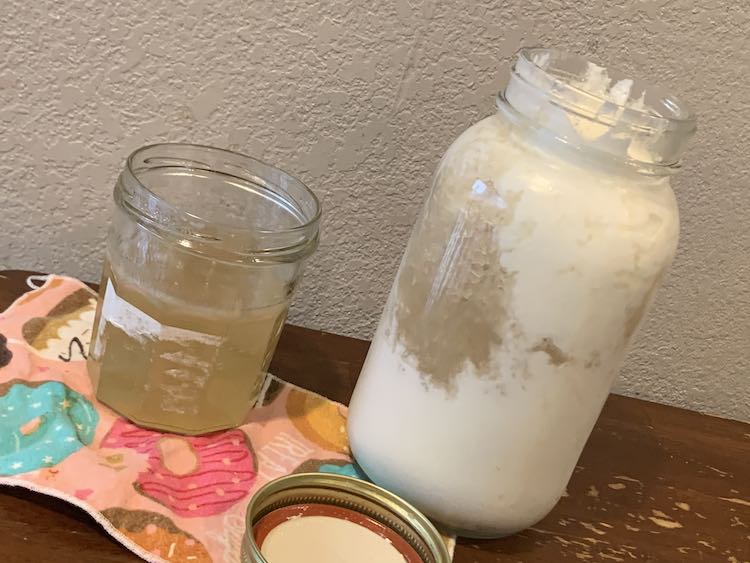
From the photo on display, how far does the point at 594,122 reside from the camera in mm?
398

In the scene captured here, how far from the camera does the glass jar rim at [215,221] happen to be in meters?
0.45

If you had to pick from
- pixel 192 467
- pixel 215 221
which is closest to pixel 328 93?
pixel 215 221

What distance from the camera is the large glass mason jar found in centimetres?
40

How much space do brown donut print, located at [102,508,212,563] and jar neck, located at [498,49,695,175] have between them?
0.89 ft

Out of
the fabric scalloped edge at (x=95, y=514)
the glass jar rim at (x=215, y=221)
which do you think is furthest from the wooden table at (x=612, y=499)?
the glass jar rim at (x=215, y=221)

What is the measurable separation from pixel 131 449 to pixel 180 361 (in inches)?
2.2

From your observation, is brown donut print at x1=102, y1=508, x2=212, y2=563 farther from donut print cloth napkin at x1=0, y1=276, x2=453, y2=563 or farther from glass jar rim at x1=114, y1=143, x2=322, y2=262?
glass jar rim at x1=114, y1=143, x2=322, y2=262

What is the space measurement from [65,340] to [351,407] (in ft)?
0.65

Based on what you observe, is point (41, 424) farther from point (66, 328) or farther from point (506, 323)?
point (506, 323)

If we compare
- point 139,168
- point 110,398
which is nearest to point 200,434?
point 110,398

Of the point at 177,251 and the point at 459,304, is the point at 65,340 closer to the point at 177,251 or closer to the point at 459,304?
the point at 177,251

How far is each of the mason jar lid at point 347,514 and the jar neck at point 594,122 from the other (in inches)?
8.3

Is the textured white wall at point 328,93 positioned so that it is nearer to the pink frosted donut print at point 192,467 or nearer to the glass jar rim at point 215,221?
the glass jar rim at point 215,221

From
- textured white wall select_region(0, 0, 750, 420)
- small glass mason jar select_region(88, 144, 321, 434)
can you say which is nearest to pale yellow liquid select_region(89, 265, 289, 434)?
small glass mason jar select_region(88, 144, 321, 434)
